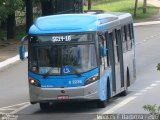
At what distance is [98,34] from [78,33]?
0.69 metres

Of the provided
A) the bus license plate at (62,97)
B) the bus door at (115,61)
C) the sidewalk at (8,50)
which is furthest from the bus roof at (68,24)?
the sidewalk at (8,50)

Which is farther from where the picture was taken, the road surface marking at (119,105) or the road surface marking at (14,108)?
the road surface marking at (14,108)

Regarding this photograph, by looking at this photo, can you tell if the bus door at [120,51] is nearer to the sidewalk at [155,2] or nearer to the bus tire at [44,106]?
the bus tire at [44,106]

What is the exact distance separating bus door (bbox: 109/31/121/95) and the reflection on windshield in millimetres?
2275

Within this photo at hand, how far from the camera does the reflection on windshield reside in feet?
64.0

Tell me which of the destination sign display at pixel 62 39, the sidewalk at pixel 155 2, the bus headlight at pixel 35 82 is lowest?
the sidewalk at pixel 155 2

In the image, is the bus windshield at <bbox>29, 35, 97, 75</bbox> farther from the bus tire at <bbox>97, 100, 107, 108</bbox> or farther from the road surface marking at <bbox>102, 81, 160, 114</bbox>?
the road surface marking at <bbox>102, 81, 160, 114</bbox>

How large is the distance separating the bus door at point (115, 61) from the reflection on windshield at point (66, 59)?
227 cm

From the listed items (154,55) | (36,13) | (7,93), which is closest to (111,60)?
(7,93)

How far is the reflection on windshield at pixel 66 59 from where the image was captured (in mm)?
19500

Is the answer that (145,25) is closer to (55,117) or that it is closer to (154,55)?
(154,55)

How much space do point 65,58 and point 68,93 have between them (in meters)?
0.98

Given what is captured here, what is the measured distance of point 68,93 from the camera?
1936cm

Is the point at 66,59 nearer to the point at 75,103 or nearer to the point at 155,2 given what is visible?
the point at 75,103
